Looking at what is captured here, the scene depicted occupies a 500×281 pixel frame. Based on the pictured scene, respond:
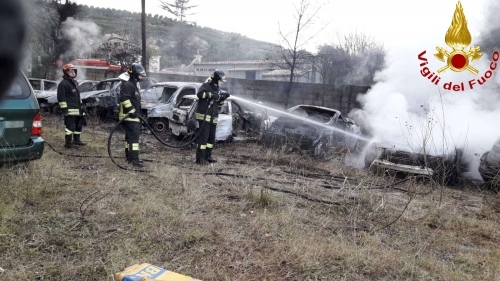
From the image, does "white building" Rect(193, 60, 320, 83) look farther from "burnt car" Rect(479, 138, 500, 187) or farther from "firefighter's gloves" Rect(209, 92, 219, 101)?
"burnt car" Rect(479, 138, 500, 187)

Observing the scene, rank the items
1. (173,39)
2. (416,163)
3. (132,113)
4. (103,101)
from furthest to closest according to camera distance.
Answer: (173,39), (103,101), (416,163), (132,113)

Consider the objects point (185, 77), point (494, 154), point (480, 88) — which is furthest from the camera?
point (185, 77)

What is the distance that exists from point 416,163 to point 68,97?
22.9ft

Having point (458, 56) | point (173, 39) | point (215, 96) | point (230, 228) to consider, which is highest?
point (173, 39)

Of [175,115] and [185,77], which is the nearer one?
[175,115]

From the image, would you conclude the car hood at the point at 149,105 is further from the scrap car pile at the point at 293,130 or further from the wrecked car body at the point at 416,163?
the wrecked car body at the point at 416,163

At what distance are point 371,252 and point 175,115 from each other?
6.70 metres

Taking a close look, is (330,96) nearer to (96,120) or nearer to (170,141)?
(170,141)

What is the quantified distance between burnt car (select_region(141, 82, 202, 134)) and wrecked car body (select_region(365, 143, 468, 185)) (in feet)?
17.2

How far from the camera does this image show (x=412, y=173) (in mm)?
6422

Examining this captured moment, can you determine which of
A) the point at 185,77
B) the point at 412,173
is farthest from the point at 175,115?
the point at 185,77

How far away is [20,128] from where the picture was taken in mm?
4699

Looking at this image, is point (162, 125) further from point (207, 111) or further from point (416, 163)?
point (416, 163)

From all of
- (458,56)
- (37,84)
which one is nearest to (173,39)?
(37,84)
